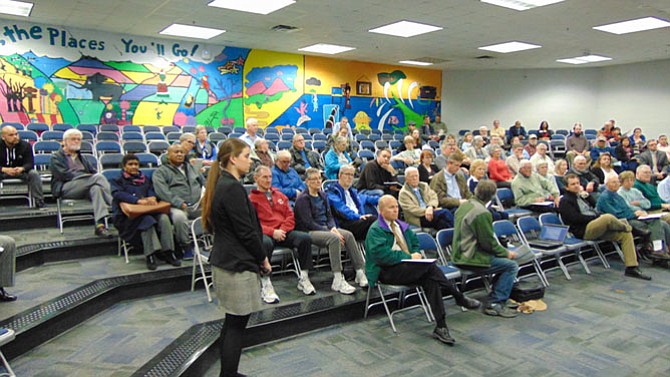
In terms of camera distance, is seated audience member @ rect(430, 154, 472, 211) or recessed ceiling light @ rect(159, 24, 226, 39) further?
recessed ceiling light @ rect(159, 24, 226, 39)

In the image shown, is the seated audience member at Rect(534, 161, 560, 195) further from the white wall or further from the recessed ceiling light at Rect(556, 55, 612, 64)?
the white wall

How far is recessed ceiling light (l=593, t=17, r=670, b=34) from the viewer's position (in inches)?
341

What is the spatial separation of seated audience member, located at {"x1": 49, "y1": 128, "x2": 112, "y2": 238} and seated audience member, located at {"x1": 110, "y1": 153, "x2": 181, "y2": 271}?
0.56 meters

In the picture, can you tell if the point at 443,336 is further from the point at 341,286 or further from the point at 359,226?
the point at 359,226

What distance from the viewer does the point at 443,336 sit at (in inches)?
141

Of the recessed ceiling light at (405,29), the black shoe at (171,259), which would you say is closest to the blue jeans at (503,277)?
the black shoe at (171,259)

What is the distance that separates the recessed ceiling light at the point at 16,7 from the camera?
7.70m

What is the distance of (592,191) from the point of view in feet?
22.8

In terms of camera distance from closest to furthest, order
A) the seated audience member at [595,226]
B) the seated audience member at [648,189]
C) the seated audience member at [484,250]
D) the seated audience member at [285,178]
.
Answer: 1. the seated audience member at [484,250]
2. the seated audience member at [285,178]
3. the seated audience member at [595,226]
4. the seated audience member at [648,189]

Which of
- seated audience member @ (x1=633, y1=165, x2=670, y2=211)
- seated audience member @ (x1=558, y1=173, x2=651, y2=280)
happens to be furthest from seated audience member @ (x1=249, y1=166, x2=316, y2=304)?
seated audience member @ (x1=633, y1=165, x2=670, y2=211)

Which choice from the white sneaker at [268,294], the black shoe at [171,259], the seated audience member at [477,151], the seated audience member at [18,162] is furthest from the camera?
the seated audience member at [477,151]

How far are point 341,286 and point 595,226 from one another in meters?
3.22

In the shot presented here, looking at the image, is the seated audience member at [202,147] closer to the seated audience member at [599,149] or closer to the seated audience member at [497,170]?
the seated audience member at [497,170]

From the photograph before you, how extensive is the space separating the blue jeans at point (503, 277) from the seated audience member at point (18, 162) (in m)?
5.21
